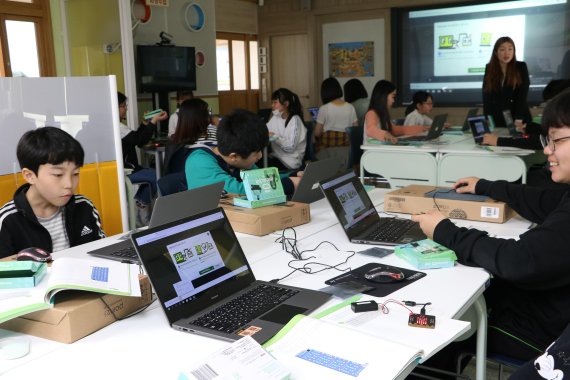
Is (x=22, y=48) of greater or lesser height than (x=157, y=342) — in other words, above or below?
above

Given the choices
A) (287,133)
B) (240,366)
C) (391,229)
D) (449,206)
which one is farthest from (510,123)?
(240,366)

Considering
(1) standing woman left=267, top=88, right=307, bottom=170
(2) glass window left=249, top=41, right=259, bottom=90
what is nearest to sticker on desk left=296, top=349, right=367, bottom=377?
(1) standing woman left=267, top=88, right=307, bottom=170

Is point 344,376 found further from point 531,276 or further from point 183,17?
point 183,17

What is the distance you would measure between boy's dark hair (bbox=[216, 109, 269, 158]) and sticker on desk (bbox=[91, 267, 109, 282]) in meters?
1.19

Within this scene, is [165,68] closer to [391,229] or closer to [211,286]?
[391,229]

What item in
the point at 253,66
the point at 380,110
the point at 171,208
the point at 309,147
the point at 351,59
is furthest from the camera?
the point at 253,66

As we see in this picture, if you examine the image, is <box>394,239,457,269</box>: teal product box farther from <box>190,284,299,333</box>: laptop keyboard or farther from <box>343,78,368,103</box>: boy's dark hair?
<box>343,78,368,103</box>: boy's dark hair

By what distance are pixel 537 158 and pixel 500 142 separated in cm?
83

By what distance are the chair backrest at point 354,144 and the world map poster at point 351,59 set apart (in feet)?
11.5

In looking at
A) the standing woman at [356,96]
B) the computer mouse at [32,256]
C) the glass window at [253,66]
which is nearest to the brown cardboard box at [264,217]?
the computer mouse at [32,256]

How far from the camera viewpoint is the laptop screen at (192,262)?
55.4 inches

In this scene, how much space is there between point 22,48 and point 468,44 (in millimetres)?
5766

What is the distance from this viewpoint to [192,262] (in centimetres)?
150

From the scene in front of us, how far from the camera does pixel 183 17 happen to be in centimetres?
778
